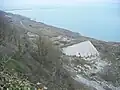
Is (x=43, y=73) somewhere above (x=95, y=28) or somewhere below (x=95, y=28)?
above

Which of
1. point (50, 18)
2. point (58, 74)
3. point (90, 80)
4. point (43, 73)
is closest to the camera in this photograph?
point (43, 73)

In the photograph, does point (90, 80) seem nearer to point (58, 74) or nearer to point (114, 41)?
point (58, 74)

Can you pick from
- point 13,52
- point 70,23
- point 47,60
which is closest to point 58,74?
point 47,60

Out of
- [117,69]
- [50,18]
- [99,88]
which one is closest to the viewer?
[99,88]

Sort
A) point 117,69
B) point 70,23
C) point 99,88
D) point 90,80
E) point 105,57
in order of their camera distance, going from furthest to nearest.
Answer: point 70,23, point 105,57, point 117,69, point 90,80, point 99,88

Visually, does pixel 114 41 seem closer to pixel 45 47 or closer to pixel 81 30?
pixel 81 30

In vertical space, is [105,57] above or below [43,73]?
below

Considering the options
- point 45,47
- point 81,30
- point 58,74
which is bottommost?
point 81,30

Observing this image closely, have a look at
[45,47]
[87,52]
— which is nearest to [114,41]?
[87,52]

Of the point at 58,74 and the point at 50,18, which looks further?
the point at 50,18
